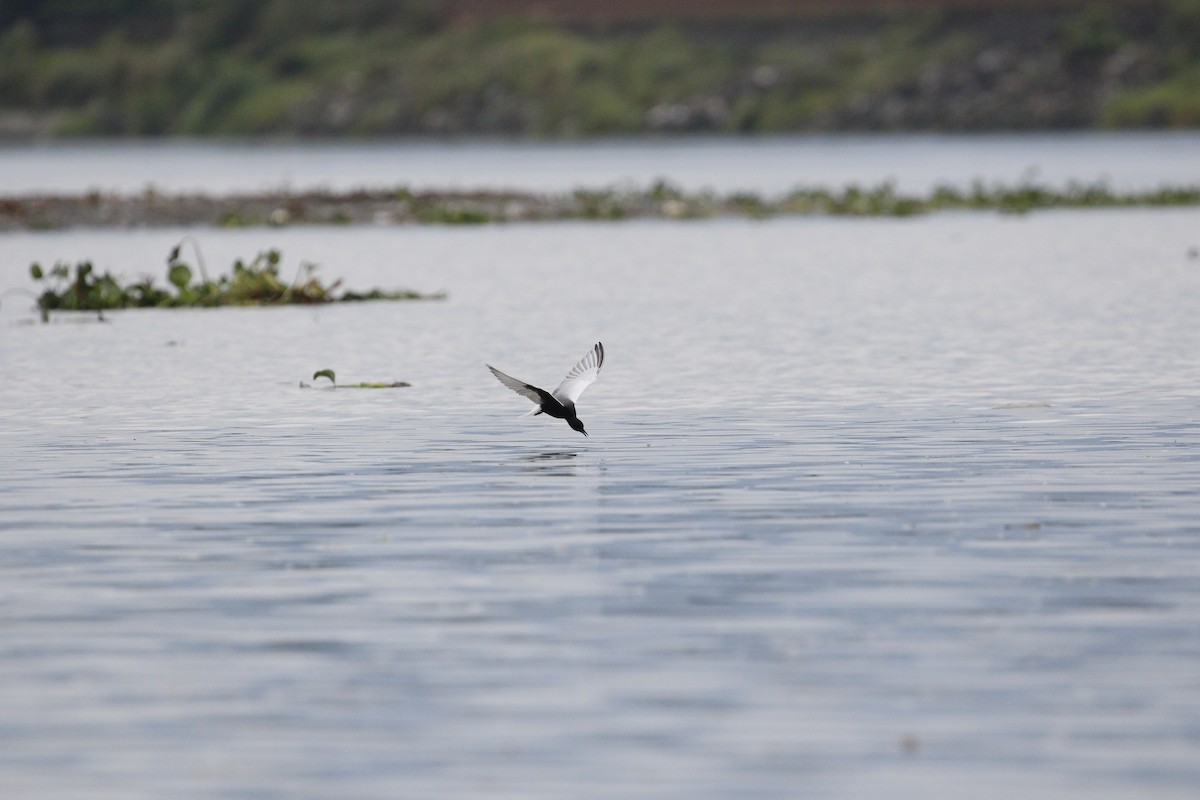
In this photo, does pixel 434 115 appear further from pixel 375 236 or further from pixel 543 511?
pixel 543 511

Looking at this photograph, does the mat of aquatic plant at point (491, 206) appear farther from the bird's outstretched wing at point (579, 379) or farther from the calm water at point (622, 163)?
the bird's outstretched wing at point (579, 379)

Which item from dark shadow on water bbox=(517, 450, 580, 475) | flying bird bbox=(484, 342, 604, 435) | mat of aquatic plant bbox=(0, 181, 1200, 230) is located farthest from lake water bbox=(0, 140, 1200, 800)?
mat of aquatic plant bbox=(0, 181, 1200, 230)

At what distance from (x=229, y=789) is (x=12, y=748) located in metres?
1.24

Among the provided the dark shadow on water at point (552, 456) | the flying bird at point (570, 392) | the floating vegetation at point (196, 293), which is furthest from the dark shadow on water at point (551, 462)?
the floating vegetation at point (196, 293)

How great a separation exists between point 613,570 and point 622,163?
386 feet

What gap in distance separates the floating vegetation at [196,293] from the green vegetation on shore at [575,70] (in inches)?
4356

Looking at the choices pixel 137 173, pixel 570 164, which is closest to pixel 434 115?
pixel 570 164

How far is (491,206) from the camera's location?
237 feet

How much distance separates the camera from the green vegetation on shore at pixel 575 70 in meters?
156

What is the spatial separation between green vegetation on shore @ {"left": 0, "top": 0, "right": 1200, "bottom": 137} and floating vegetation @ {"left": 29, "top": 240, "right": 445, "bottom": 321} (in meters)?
111

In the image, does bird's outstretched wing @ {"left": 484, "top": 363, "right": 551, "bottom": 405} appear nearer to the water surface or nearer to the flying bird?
the flying bird

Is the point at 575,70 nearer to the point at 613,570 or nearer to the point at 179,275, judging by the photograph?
the point at 179,275

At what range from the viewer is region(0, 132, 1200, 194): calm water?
97.4 meters

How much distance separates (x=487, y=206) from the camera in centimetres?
7219
